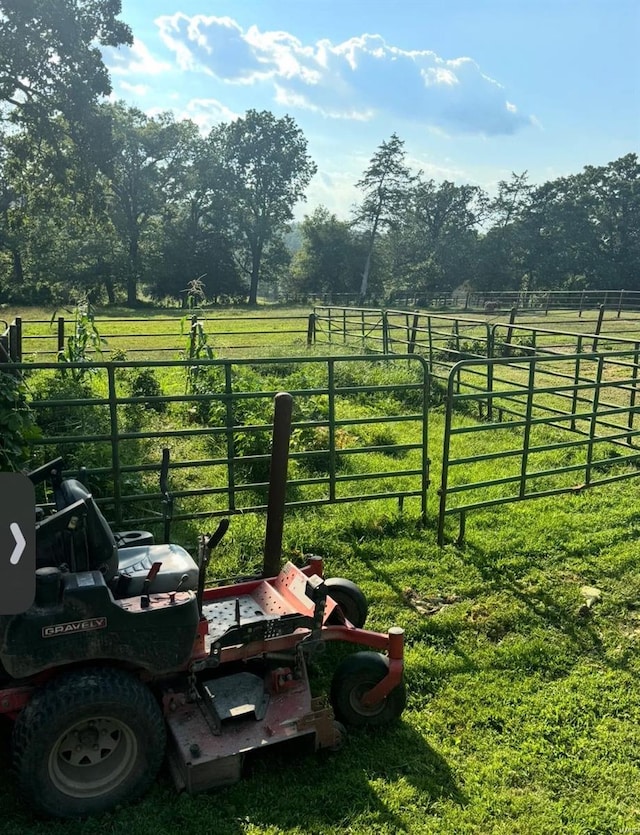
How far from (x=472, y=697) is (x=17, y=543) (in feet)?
8.46

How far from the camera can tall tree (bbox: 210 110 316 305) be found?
52.1m

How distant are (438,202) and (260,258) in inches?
735

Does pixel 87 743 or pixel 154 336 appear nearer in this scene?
pixel 87 743

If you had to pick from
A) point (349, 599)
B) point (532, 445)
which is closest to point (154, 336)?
point (532, 445)

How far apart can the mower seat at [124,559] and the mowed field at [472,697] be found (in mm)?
868

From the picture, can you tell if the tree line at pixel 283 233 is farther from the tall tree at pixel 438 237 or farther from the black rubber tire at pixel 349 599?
the black rubber tire at pixel 349 599

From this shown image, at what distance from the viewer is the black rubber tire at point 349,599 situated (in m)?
4.03

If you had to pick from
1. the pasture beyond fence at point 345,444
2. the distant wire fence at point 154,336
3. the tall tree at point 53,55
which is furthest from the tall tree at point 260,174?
the pasture beyond fence at point 345,444

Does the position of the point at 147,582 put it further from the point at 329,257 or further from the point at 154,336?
the point at 329,257

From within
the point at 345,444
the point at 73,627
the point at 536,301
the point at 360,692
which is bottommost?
the point at 360,692

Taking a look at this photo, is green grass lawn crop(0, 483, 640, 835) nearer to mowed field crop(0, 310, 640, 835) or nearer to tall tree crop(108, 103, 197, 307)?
mowed field crop(0, 310, 640, 835)

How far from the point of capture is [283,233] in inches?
2180

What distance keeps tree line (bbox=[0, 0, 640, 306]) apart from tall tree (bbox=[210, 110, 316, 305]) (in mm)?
108

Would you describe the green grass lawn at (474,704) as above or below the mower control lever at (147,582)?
below
